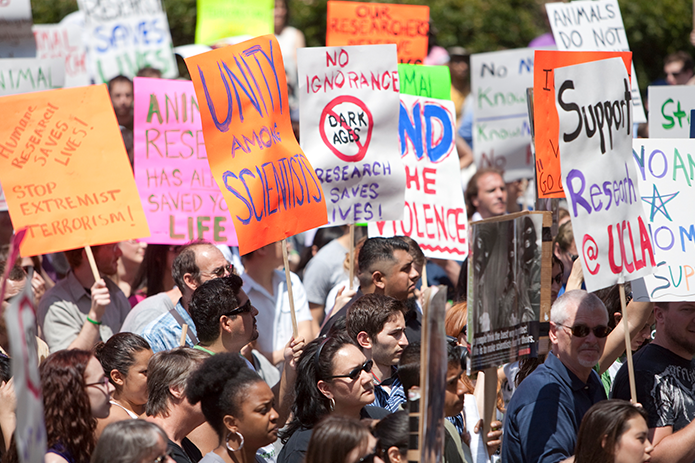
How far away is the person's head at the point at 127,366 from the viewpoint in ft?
14.3

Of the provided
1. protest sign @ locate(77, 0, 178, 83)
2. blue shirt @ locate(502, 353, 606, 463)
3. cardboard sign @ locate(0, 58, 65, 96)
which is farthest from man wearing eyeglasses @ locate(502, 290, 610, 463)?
protest sign @ locate(77, 0, 178, 83)

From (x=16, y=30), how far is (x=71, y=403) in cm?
500

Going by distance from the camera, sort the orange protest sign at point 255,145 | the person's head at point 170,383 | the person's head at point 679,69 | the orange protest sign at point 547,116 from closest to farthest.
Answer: the person's head at point 170,383, the orange protest sign at point 547,116, the orange protest sign at point 255,145, the person's head at point 679,69

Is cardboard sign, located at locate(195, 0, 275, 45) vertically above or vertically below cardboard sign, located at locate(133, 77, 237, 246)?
above

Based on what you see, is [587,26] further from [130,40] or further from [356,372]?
[356,372]

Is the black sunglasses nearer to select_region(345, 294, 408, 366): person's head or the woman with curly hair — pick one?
select_region(345, 294, 408, 366): person's head

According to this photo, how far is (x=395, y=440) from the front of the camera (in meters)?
3.40

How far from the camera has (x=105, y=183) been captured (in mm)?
5422

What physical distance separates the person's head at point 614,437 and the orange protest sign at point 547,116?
131cm

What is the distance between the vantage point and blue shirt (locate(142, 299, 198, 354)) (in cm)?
498

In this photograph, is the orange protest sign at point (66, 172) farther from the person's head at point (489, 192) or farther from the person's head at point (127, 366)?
the person's head at point (489, 192)

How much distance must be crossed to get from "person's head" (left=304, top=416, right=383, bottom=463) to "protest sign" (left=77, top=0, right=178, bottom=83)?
717 centimetres

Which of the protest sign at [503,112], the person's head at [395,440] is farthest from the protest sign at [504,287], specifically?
the protest sign at [503,112]

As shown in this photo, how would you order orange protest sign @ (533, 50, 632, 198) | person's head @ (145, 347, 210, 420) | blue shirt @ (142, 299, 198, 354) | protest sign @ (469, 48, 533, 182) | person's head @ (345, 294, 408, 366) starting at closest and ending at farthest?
person's head @ (145, 347, 210, 420) → orange protest sign @ (533, 50, 632, 198) → person's head @ (345, 294, 408, 366) → blue shirt @ (142, 299, 198, 354) → protest sign @ (469, 48, 533, 182)
